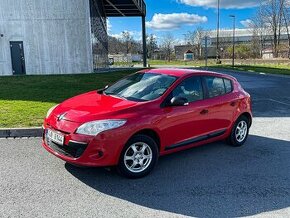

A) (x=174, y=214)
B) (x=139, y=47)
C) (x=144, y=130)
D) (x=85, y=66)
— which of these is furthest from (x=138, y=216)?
(x=139, y=47)

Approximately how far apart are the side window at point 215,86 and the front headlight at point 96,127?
213cm

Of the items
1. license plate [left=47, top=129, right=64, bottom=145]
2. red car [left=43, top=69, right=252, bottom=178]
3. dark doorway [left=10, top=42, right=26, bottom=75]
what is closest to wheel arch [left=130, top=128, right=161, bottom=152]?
red car [left=43, top=69, right=252, bottom=178]

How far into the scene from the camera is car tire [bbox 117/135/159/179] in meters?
4.19

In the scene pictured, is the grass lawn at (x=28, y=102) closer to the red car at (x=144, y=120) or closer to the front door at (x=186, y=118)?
the red car at (x=144, y=120)

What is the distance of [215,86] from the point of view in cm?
557

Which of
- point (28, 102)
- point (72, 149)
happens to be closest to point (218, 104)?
point (72, 149)

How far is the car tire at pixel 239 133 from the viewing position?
5.83 m

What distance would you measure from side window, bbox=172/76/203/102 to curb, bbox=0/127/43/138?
3288 mm

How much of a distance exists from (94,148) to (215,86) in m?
2.75

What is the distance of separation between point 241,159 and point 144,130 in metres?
1.99

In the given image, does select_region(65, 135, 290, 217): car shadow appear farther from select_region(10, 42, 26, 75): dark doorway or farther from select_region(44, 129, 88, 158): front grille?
select_region(10, 42, 26, 75): dark doorway

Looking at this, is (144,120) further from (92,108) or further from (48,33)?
(48,33)

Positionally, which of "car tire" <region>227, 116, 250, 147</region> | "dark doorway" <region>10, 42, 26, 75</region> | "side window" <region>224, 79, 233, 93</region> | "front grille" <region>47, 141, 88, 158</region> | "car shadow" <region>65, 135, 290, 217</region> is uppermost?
"dark doorway" <region>10, 42, 26, 75</region>

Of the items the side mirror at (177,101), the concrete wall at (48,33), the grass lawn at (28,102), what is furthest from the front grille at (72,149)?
the concrete wall at (48,33)
